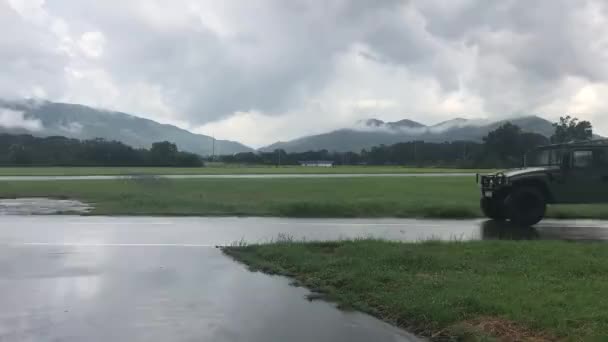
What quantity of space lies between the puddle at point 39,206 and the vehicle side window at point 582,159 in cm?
1393

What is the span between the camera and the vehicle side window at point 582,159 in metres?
14.3

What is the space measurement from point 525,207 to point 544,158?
2047 millimetres

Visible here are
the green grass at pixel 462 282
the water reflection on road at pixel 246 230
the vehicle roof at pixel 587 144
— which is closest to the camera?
the green grass at pixel 462 282

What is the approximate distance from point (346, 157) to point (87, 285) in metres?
114

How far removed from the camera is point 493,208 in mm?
15125

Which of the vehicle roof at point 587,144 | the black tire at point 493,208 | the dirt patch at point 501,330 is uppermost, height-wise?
the vehicle roof at point 587,144

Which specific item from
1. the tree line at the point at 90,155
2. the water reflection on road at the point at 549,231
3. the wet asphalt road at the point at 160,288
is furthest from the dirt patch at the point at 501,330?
the tree line at the point at 90,155

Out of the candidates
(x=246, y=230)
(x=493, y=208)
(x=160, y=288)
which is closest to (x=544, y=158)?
(x=493, y=208)

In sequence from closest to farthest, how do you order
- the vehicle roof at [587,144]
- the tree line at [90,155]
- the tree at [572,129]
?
1. the vehicle roof at [587,144]
2. the tree at [572,129]
3. the tree line at [90,155]

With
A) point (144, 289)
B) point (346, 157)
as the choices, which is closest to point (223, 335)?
point (144, 289)

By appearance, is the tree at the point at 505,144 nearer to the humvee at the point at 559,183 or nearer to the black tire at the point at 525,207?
the humvee at the point at 559,183

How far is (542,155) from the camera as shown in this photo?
15.4 m

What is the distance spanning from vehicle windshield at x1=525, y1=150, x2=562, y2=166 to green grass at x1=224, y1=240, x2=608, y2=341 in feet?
18.5

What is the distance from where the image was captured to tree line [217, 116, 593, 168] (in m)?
51.6
